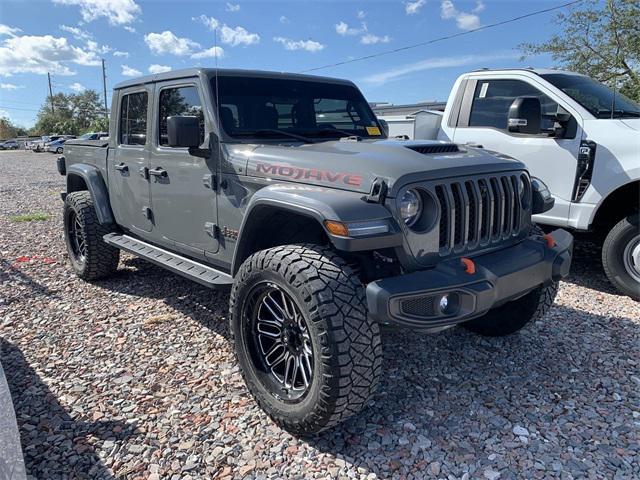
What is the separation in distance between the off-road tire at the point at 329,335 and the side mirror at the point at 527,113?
274cm

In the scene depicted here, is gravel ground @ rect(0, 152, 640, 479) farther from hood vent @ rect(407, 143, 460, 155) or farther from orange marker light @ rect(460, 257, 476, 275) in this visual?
hood vent @ rect(407, 143, 460, 155)

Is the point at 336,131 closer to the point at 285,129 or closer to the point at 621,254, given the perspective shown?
the point at 285,129

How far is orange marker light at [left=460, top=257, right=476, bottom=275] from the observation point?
2.34 meters

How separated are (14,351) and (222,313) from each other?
152cm

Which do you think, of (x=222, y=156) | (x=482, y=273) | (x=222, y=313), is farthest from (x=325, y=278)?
(x=222, y=313)

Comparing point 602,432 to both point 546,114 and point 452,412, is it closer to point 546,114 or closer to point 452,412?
point 452,412

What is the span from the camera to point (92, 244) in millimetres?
4727

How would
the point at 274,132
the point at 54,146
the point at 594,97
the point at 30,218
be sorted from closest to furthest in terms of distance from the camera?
the point at 274,132 < the point at 594,97 < the point at 30,218 < the point at 54,146

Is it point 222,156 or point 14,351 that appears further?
point 14,351

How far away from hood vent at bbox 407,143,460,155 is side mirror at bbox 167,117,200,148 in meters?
1.34

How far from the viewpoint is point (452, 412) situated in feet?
9.02

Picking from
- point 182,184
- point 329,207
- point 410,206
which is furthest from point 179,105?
point 410,206

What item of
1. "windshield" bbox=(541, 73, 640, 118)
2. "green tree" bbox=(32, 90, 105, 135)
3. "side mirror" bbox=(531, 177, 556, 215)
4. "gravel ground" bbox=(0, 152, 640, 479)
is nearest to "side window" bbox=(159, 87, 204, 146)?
"gravel ground" bbox=(0, 152, 640, 479)

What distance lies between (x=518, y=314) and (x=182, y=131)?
8.49ft
